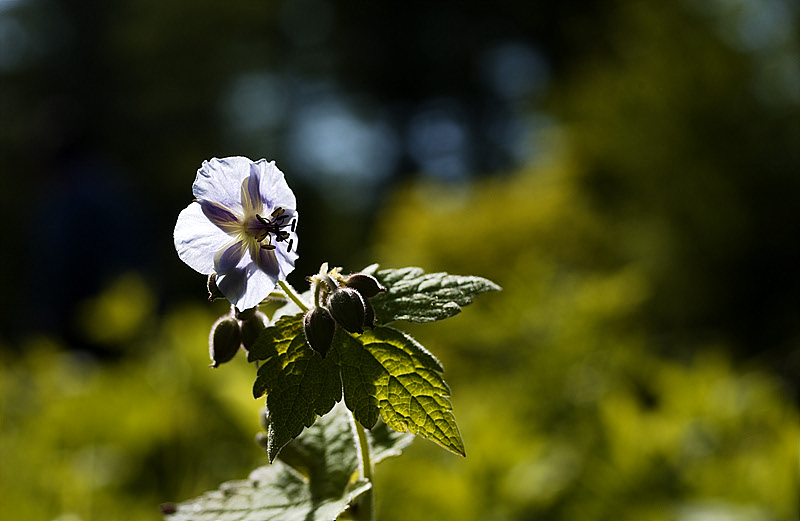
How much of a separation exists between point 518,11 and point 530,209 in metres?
12.6

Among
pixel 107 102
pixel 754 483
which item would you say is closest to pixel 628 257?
pixel 754 483

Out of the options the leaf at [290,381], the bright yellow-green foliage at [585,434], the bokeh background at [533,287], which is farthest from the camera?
the bokeh background at [533,287]

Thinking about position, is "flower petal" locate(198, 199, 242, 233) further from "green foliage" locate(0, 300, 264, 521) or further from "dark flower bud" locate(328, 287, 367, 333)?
"green foliage" locate(0, 300, 264, 521)

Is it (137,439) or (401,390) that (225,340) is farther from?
(137,439)

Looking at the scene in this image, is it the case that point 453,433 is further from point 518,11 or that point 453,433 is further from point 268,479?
point 518,11

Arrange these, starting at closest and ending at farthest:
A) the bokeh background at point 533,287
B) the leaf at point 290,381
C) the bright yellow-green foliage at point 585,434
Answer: the leaf at point 290,381 → the bright yellow-green foliage at point 585,434 → the bokeh background at point 533,287

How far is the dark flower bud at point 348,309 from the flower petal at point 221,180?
0.48 ft

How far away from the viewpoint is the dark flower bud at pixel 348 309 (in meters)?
0.59

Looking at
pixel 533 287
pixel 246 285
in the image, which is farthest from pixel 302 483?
pixel 533 287

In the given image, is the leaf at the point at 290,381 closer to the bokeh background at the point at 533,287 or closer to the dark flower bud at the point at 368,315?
the dark flower bud at the point at 368,315

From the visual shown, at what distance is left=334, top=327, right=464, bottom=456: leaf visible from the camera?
2.00 feet

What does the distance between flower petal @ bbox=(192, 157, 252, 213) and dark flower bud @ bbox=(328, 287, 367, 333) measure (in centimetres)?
15

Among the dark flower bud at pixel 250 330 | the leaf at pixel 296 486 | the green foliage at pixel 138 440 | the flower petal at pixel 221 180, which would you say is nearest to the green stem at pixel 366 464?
the leaf at pixel 296 486

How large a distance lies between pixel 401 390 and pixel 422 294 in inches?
3.4
